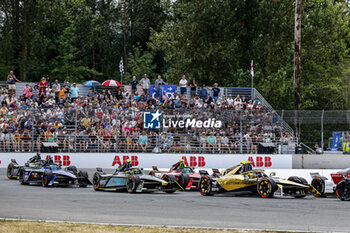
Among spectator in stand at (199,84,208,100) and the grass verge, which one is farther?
spectator in stand at (199,84,208,100)

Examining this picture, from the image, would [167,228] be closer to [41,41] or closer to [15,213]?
[15,213]

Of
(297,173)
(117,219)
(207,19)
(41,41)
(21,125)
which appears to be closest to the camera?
(117,219)

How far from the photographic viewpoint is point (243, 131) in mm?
28109

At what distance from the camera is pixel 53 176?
1986cm

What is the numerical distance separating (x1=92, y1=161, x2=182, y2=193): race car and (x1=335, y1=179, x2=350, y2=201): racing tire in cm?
497

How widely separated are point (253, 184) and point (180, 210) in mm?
4256

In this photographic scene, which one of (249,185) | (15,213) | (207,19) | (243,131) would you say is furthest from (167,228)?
(207,19)

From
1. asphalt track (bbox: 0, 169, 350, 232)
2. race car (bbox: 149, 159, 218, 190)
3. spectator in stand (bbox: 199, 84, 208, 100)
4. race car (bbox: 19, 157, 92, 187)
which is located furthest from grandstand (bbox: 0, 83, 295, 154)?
asphalt track (bbox: 0, 169, 350, 232)

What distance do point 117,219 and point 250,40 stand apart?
120 ft

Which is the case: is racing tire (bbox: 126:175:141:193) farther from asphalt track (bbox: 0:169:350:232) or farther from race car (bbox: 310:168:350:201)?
race car (bbox: 310:168:350:201)

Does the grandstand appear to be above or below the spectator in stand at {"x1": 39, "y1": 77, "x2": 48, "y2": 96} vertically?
below

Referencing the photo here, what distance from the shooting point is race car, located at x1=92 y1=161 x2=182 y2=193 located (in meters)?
18.0

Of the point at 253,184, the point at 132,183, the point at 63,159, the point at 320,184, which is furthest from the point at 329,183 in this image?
the point at 63,159

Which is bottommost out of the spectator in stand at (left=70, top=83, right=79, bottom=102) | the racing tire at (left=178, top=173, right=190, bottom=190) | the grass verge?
the grass verge
